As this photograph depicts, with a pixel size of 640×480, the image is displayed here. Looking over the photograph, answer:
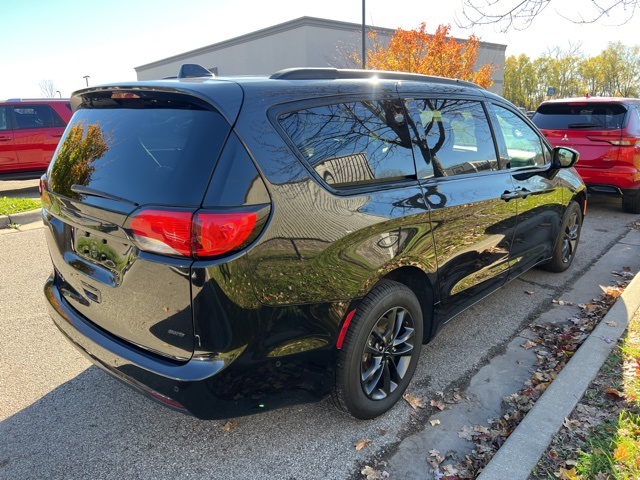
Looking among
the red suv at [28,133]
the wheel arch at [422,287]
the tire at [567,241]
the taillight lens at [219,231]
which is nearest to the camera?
the taillight lens at [219,231]

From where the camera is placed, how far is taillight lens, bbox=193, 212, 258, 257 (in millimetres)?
1877

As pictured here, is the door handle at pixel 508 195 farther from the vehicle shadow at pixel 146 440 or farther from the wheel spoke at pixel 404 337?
the vehicle shadow at pixel 146 440

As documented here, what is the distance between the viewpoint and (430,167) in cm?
289

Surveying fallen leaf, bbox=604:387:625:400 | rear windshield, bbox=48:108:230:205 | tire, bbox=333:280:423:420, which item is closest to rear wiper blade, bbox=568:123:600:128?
fallen leaf, bbox=604:387:625:400

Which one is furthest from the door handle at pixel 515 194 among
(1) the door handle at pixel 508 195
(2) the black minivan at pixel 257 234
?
(2) the black minivan at pixel 257 234

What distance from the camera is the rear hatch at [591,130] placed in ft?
23.3

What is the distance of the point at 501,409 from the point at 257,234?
192cm

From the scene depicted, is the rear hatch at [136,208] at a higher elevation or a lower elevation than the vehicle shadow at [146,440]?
higher

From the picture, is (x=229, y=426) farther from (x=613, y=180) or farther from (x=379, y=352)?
(x=613, y=180)

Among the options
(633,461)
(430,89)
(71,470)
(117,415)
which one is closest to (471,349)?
(633,461)

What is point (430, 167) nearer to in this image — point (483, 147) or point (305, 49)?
point (483, 147)

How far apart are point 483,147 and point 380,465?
2290 millimetres

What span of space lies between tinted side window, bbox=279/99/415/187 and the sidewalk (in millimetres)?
1446

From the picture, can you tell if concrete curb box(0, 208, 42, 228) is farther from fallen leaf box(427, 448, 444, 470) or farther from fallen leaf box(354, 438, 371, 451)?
fallen leaf box(427, 448, 444, 470)
